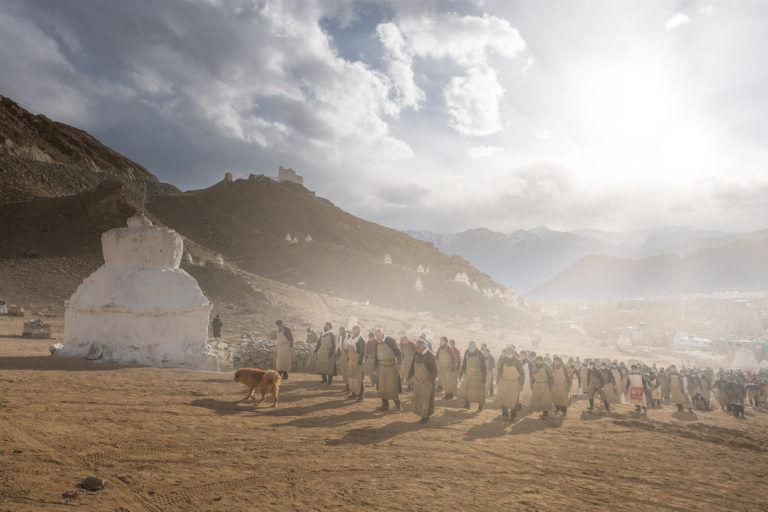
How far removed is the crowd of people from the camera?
364 inches

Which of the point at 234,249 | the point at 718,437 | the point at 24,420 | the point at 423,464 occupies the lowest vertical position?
the point at 718,437

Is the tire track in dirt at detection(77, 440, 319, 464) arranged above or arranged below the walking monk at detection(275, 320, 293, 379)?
below

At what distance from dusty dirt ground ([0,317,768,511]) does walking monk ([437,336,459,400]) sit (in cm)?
179

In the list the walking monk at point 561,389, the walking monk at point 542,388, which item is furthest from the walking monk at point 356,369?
the walking monk at point 561,389

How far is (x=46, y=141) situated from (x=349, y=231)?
4378 cm

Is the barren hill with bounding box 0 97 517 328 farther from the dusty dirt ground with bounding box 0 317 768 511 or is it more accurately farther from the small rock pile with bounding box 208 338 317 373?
the dusty dirt ground with bounding box 0 317 768 511

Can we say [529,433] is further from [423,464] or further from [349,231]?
[349,231]

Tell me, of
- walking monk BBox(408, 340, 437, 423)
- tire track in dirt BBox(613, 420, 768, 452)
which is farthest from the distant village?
walking monk BBox(408, 340, 437, 423)

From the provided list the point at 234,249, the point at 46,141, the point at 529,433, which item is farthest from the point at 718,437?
the point at 46,141

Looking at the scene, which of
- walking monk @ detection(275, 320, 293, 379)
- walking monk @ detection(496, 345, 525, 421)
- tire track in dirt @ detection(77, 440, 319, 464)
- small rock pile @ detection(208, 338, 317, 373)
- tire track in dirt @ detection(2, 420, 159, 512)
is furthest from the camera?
small rock pile @ detection(208, 338, 317, 373)

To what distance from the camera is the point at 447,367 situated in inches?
464

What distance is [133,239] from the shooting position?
1209 cm

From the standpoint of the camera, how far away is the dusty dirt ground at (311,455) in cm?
446

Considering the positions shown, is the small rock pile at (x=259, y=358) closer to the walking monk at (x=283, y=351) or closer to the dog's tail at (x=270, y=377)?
the walking monk at (x=283, y=351)
